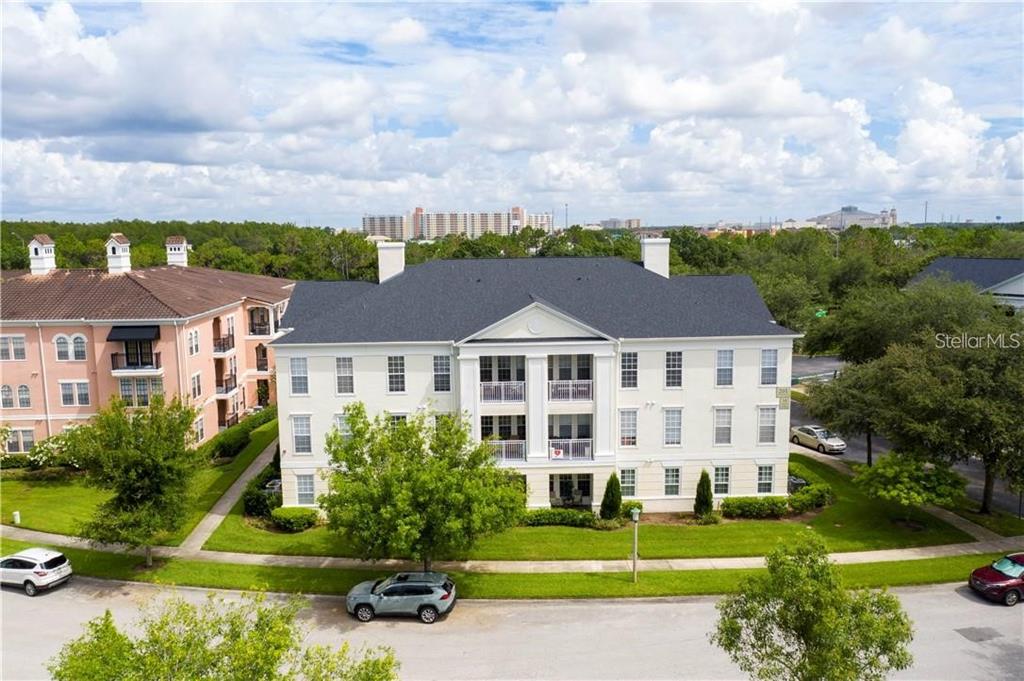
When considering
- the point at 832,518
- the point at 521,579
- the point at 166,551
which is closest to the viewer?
the point at 521,579

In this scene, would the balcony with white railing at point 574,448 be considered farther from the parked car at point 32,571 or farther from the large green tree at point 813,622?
the parked car at point 32,571

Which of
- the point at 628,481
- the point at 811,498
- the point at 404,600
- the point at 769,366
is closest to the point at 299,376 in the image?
the point at 404,600

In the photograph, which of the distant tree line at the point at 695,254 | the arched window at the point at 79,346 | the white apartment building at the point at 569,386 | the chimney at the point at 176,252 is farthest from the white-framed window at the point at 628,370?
the chimney at the point at 176,252

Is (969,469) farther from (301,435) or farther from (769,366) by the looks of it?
(301,435)

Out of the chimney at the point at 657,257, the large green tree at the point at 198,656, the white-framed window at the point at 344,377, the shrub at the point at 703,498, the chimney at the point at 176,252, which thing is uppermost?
the chimney at the point at 176,252

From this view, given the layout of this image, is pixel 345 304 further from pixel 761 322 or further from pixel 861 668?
pixel 861 668

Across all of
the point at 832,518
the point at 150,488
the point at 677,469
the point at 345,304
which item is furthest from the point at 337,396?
the point at 832,518
